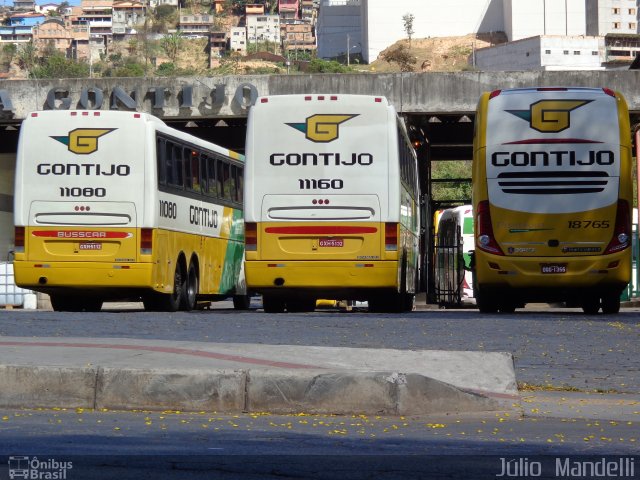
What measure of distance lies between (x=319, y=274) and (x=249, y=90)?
60.6 ft

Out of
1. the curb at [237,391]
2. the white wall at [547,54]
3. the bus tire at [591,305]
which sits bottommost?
the bus tire at [591,305]

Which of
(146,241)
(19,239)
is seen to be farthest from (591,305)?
(19,239)

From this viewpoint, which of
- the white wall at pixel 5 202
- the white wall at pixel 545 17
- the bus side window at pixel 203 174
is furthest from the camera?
the white wall at pixel 545 17

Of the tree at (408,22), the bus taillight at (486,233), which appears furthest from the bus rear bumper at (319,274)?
the tree at (408,22)

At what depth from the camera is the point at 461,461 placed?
712 cm

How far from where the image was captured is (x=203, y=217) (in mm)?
25453

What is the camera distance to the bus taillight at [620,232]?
Answer: 2044 cm

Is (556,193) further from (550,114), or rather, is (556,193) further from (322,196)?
(322,196)

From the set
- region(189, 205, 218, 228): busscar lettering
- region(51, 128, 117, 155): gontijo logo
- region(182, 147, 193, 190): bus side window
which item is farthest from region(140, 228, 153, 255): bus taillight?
region(189, 205, 218, 228): busscar lettering

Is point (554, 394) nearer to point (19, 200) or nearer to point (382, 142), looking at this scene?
point (382, 142)

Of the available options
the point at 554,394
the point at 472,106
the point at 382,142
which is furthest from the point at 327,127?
the point at 472,106

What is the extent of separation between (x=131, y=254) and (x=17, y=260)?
1.89 meters

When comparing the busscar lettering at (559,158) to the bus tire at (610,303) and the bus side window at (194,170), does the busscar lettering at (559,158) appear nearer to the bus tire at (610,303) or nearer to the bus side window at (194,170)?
the bus tire at (610,303)

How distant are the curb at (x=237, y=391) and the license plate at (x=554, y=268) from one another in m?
10.9
